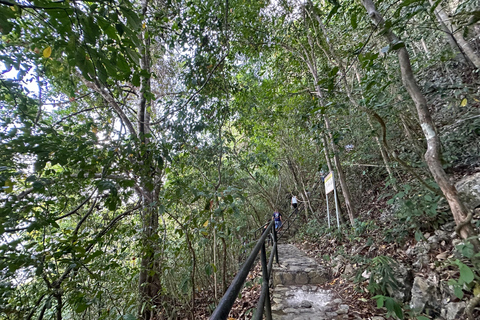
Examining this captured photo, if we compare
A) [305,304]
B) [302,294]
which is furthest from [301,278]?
[305,304]

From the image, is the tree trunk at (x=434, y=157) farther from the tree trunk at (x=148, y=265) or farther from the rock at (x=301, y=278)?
the tree trunk at (x=148, y=265)

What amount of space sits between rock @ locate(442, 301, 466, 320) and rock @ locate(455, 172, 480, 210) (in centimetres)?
117

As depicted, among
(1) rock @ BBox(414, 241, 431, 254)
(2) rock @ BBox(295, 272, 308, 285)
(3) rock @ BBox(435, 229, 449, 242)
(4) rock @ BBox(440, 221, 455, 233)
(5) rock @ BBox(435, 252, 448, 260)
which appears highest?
(4) rock @ BBox(440, 221, 455, 233)

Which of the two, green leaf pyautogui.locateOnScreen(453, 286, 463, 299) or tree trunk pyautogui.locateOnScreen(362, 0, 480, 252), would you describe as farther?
tree trunk pyautogui.locateOnScreen(362, 0, 480, 252)

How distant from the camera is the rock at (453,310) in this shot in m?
1.86

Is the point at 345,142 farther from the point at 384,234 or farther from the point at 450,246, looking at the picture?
the point at 450,246

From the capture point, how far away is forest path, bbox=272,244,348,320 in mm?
2590

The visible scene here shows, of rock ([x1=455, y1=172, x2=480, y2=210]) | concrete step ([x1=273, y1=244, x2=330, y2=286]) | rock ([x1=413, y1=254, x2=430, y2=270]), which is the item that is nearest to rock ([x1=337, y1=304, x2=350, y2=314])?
rock ([x1=413, y1=254, x2=430, y2=270])

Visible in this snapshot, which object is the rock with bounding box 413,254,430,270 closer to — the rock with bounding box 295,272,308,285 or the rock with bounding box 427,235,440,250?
the rock with bounding box 427,235,440,250

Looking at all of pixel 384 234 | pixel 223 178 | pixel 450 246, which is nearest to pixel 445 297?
pixel 450 246

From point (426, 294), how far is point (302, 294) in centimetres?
152

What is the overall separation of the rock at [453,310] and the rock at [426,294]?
0.31 feet

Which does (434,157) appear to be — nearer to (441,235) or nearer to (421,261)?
(441,235)

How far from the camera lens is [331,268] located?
12.9 ft
